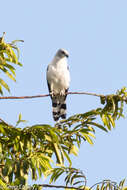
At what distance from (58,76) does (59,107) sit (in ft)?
1.98

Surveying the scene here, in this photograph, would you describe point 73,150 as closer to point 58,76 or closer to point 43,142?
point 43,142

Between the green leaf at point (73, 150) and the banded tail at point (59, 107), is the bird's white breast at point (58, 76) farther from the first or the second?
the green leaf at point (73, 150)

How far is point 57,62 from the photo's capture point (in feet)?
29.6

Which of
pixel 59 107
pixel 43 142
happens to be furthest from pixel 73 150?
pixel 59 107

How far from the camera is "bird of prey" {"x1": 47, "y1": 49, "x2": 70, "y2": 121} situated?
893cm

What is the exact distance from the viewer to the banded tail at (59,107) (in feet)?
28.3

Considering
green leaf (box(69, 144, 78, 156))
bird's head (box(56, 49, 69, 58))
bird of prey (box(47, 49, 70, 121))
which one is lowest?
green leaf (box(69, 144, 78, 156))

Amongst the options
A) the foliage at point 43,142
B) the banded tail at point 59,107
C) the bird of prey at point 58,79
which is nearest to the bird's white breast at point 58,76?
the bird of prey at point 58,79

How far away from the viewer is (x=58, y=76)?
8.93 meters

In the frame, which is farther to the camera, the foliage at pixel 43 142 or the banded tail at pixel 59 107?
the banded tail at pixel 59 107

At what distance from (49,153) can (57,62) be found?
13.4ft

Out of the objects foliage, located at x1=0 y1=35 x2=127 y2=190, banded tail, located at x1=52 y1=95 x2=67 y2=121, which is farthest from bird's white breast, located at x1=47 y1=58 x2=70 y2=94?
foliage, located at x1=0 y1=35 x2=127 y2=190

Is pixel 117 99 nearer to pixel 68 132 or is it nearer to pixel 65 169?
pixel 68 132

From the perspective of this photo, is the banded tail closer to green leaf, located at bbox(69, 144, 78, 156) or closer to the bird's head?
the bird's head
